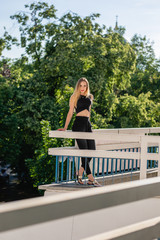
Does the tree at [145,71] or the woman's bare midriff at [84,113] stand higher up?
the tree at [145,71]

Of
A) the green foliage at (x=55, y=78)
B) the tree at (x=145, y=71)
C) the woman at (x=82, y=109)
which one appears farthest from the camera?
the tree at (x=145, y=71)

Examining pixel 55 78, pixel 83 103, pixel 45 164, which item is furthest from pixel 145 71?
pixel 83 103

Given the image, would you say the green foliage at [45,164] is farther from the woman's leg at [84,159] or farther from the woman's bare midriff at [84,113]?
the woman's bare midriff at [84,113]

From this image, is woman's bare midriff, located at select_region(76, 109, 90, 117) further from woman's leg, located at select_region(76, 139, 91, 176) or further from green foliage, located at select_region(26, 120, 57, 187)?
green foliage, located at select_region(26, 120, 57, 187)

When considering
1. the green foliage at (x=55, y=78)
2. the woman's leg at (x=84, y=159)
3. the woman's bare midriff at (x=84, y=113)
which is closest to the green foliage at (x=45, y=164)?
the green foliage at (x=55, y=78)

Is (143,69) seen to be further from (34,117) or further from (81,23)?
(34,117)

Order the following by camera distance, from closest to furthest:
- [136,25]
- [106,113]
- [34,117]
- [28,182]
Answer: [34,117] < [106,113] < [28,182] < [136,25]

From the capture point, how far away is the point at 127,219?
254cm

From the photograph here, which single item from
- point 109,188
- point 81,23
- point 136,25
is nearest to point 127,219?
point 109,188

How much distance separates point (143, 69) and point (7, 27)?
16442mm

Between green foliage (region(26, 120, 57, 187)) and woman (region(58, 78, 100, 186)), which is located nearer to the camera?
woman (region(58, 78, 100, 186))

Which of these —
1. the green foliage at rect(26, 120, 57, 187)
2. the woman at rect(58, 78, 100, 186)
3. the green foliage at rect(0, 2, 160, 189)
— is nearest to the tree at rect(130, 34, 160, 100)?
the green foliage at rect(0, 2, 160, 189)

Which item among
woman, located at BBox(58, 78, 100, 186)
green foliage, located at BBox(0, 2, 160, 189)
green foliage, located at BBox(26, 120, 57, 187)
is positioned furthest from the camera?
green foliage, located at BBox(0, 2, 160, 189)

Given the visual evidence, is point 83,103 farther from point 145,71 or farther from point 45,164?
point 145,71
